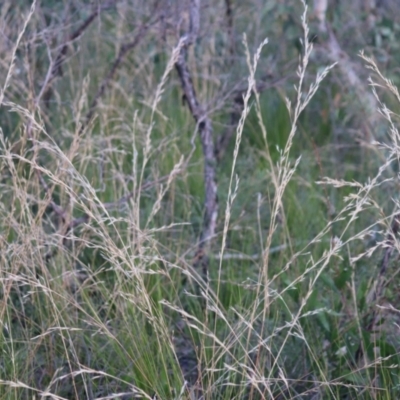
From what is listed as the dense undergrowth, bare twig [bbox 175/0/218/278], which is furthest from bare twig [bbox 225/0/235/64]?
bare twig [bbox 175/0/218/278]

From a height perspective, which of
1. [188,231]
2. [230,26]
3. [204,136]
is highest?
[230,26]

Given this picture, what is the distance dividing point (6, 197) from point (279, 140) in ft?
5.29

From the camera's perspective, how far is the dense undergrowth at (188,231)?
71.9 inches

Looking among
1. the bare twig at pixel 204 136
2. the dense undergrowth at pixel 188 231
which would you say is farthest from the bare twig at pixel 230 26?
the bare twig at pixel 204 136

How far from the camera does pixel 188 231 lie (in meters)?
2.92

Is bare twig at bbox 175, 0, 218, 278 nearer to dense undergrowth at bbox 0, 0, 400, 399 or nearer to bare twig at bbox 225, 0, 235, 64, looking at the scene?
dense undergrowth at bbox 0, 0, 400, 399

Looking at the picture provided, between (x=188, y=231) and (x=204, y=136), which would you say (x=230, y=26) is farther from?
(x=188, y=231)

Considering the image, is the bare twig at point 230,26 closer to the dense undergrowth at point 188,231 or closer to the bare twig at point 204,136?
the dense undergrowth at point 188,231

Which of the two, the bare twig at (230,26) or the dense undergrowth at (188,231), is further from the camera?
the bare twig at (230,26)

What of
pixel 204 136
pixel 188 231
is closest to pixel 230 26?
pixel 204 136

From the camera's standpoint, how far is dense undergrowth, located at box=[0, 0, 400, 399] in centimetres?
183

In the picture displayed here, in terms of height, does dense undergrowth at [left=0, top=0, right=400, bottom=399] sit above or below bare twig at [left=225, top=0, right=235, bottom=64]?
below

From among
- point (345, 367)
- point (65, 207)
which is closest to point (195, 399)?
point (345, 367)

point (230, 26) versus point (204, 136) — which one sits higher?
point (230, 26)
